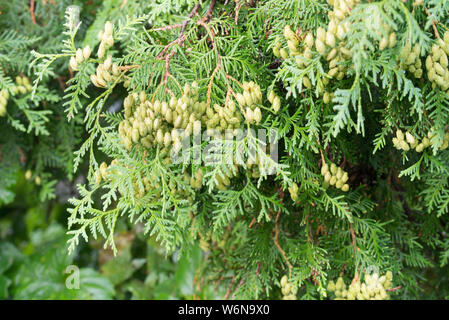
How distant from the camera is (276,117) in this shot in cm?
56

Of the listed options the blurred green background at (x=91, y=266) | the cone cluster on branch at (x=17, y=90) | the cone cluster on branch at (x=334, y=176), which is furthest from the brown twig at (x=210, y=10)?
the blurred green background at (x=91, y=266)

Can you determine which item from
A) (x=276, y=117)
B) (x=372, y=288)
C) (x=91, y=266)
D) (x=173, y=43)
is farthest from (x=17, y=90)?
(x=91, y=266)

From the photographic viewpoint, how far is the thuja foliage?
48 centimetres

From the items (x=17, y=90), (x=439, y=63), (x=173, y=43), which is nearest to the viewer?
(x=439, y=63)

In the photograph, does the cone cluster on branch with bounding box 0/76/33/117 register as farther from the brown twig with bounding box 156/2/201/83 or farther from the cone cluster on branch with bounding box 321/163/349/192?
the cone cluster on branch with bounding box 321/163/349/192

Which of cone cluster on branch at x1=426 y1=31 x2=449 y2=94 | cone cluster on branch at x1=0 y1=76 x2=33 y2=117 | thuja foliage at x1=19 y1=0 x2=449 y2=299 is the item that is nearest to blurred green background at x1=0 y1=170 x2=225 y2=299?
cone cluster on branch at x1=0 y1=76 x2=33 y2=117

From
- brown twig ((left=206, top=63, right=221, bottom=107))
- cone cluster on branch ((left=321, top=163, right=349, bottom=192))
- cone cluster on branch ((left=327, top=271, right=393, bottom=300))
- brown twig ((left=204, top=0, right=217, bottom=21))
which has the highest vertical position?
brown twig ((left=204, top=0, right=217, bottom=21))

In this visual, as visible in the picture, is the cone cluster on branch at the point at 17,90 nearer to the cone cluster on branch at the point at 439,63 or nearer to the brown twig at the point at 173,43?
the brown twig at the point at 173,43

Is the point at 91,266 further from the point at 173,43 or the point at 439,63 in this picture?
the point at 439,63

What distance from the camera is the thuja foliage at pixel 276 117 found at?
477 mm

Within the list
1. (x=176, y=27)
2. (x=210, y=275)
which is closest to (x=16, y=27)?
(x=176, y=27)

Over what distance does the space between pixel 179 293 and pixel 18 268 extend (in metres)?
0.53

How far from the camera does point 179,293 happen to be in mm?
1271

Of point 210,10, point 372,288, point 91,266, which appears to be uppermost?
point 210,10
